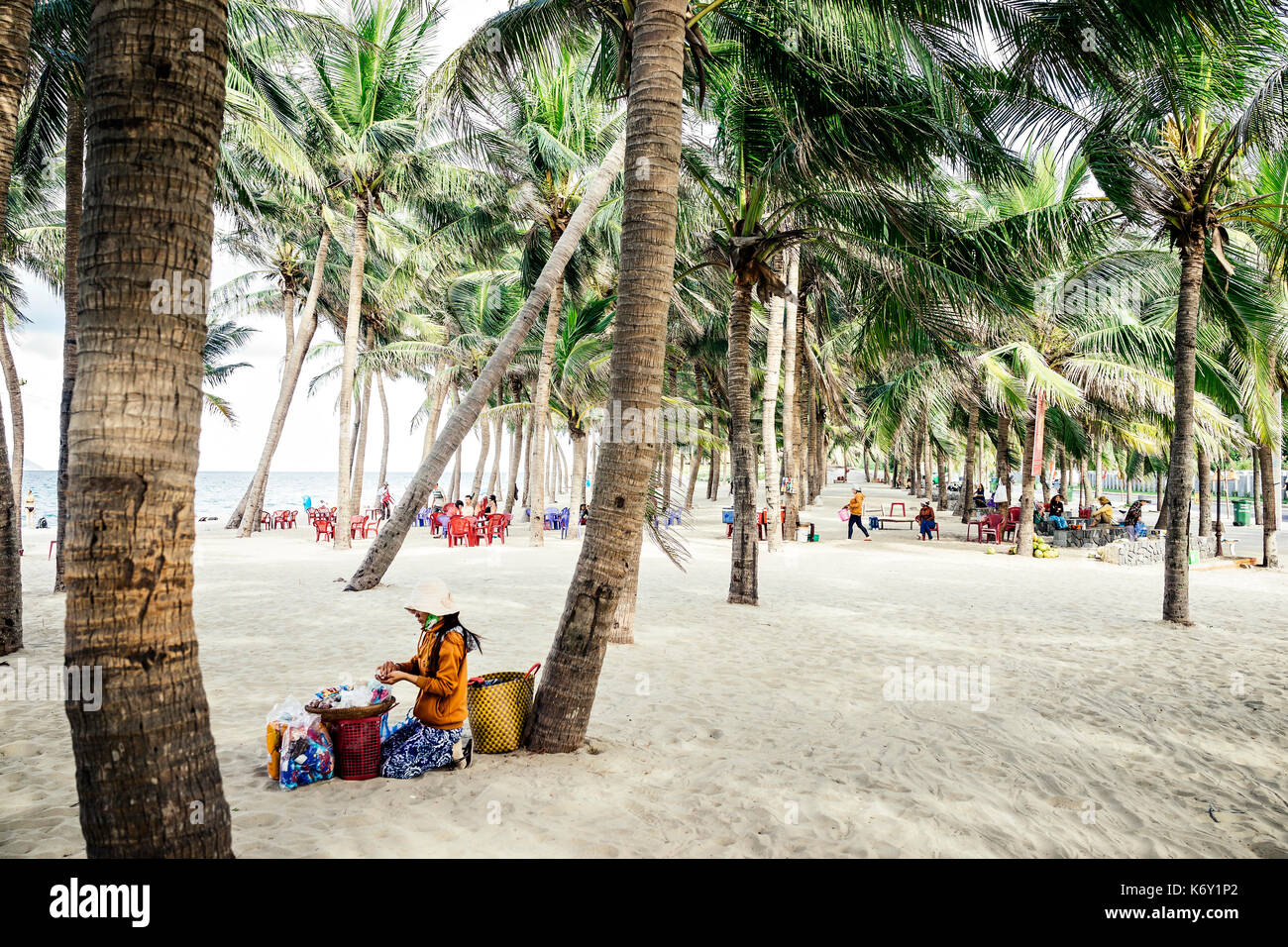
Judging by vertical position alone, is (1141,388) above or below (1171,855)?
above

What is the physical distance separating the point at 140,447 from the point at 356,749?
2.52 meters

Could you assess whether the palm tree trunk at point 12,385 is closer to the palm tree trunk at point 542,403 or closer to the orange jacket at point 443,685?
the palm tree trunk at point 542,403

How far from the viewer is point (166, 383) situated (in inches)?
96.8

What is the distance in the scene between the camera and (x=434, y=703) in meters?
4.34

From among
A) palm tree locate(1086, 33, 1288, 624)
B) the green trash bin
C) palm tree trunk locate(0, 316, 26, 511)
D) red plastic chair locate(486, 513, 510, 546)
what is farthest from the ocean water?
the green trash bin

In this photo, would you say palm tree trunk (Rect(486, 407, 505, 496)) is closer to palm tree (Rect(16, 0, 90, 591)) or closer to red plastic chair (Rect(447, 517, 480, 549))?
red plastic chair (Rect(447, 517, 480, 549))

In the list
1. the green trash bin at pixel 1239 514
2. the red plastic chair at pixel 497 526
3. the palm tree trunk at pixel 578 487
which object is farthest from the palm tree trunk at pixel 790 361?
the green trash bin at pixel 1239 514

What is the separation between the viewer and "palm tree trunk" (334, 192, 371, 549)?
55.8ft

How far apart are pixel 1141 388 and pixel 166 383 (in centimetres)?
2067

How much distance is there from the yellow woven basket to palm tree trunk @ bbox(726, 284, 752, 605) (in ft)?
20.6

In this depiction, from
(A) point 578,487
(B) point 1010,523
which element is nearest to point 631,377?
(A) point 578,487

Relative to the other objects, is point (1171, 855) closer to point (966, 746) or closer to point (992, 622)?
point (966, 746)

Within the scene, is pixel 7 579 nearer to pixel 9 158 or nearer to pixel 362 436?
pixel 9 158
